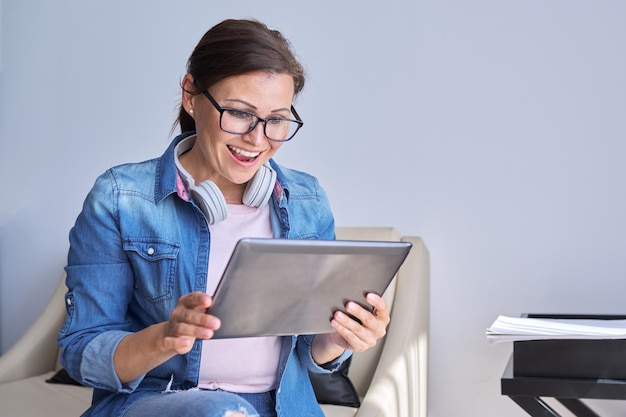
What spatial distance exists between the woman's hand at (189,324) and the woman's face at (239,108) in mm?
363

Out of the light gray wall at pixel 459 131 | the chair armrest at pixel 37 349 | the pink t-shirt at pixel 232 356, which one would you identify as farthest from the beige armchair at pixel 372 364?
the pink t-shirt at pixel 232 356

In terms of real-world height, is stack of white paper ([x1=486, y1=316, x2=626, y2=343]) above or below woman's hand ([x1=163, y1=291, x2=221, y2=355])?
below

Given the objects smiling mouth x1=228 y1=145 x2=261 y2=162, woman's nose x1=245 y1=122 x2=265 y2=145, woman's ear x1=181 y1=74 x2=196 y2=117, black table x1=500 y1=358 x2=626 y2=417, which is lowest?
black table x1=500 y1=358 x2=626 y2=417

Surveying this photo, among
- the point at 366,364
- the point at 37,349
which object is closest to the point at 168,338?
the point at 366,364

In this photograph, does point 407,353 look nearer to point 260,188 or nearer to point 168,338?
point 260,188

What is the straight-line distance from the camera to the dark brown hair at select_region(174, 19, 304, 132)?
1468 millimetres

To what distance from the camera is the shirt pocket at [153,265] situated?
58.0 inches

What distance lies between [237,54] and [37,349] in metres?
1.71

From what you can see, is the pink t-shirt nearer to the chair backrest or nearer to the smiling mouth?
the smiling mouth

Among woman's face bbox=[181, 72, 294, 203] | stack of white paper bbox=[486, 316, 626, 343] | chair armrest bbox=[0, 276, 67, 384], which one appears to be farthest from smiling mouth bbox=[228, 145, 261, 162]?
chair armrest bbox=[0, 276, 67, 384]

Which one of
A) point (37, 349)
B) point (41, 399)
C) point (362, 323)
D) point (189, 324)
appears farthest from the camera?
point (37, 349)

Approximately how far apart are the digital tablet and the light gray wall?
1.27 m

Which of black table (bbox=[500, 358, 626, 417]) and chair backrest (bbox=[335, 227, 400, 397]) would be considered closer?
black table (bbox=[500, 358, 626, 417])

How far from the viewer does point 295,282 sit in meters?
1.23
